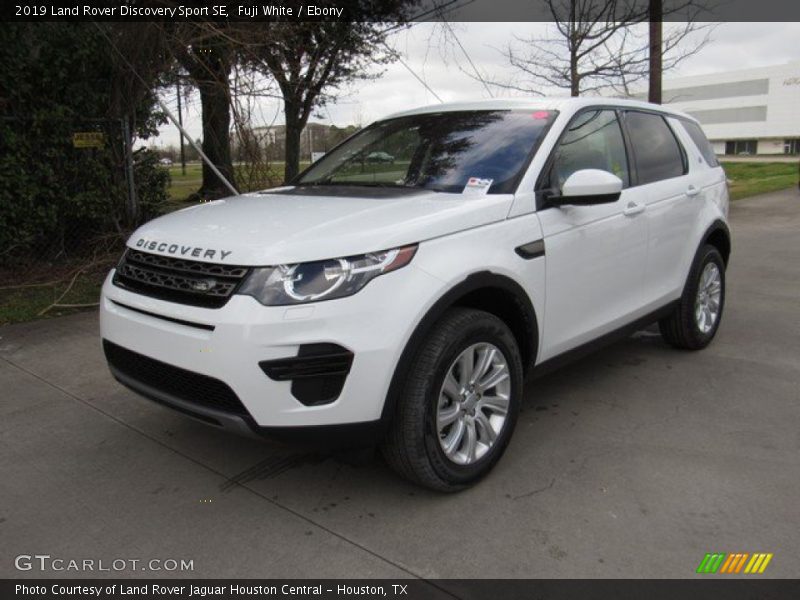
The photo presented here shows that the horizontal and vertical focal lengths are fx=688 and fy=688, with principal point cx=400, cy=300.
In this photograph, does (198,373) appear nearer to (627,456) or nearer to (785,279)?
(627,456)

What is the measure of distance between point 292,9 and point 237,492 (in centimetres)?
742

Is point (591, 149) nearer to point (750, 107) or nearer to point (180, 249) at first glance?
point (180, 249)

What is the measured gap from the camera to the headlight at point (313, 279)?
A: 8.73 ft

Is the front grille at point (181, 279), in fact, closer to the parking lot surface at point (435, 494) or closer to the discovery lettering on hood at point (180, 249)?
the discovery lettering on hood at point (180, 249)

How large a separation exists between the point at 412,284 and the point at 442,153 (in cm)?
130

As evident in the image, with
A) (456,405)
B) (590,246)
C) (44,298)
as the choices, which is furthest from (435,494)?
(44,298)

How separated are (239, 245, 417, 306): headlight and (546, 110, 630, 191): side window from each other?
1.31 m

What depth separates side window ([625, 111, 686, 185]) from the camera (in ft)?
14.5

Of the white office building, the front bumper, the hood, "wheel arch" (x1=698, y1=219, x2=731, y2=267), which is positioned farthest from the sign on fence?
the white office building

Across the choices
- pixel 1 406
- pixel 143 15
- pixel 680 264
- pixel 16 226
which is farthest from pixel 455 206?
pixel 16 226

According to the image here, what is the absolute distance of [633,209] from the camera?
4098mm

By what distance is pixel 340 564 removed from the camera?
2637mm

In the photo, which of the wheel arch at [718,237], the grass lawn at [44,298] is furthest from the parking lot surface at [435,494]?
the grass lawn at [44,298]
